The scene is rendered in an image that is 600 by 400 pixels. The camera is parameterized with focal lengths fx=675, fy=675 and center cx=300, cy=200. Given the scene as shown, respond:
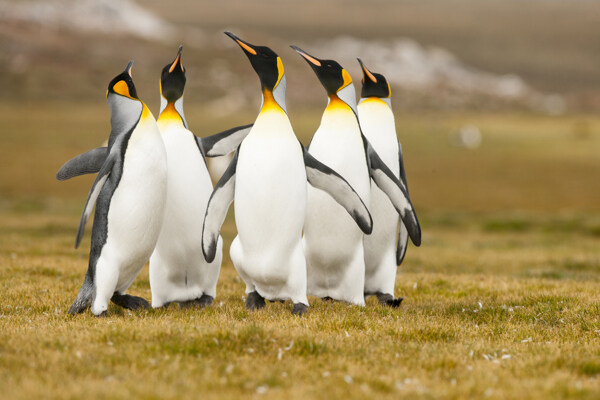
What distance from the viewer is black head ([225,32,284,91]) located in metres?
7.21

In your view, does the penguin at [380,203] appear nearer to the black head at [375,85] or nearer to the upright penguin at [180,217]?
the black head at [375,85]

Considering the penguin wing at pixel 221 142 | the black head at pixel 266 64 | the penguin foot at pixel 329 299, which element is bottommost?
the penguin foot at pixel 329 299

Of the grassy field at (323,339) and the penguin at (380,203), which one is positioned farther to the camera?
the penguin at (380,203)

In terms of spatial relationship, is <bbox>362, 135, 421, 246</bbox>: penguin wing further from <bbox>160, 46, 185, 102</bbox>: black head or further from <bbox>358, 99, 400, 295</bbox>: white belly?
<bbox>160, 46, 185, 102</bbox>: black head

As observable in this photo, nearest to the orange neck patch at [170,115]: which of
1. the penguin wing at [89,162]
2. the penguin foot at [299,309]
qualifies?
the penguin wing at [89,162]

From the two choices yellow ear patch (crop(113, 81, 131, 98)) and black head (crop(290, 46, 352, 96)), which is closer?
yellow ear patch (crop(113, 81, 131, 98))

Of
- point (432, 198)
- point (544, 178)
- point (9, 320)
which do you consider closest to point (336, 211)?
point (9, 320)

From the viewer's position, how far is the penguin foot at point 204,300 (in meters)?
7.96

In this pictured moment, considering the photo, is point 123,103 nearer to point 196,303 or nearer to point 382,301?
point 196,303

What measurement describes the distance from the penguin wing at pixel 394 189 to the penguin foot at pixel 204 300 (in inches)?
94.8

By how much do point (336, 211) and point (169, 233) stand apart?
192 cm

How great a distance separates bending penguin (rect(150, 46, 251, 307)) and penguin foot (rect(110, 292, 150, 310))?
23 centimetres

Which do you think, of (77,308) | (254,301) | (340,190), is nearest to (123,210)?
(77,308)

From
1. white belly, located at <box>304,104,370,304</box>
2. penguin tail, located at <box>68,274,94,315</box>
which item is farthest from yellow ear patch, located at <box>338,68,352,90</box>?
penguin tail, located at <box>68,274,94,315</box>
